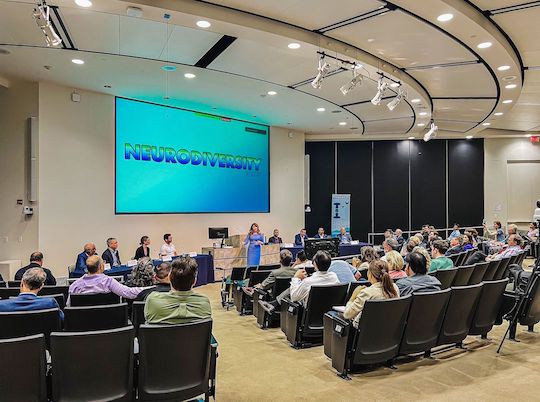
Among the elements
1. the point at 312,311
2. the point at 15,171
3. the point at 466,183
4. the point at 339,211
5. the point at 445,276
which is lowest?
the point at 312,311

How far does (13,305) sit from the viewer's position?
10.5 ft

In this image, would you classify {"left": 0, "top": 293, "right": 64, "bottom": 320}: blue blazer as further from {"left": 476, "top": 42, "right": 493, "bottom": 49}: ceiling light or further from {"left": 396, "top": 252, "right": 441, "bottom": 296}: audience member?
{"left": 476, "top": 42, "right": 493, "bottom": 49}: ceiling light

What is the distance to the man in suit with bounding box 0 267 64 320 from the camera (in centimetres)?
320

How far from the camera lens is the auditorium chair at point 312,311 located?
463 cm

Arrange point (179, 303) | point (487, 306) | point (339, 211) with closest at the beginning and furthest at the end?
point (179, 303)
point (487, 306)
point (339, 211)

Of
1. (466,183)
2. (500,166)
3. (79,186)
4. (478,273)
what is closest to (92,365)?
(478,273)

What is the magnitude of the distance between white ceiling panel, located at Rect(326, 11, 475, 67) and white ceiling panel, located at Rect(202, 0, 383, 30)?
320mm

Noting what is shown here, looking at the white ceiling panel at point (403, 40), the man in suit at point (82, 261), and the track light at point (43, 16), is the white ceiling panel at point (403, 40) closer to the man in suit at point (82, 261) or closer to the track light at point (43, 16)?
the track light at point (43, 16)

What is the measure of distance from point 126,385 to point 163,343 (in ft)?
1.13

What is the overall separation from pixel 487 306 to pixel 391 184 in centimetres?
1070

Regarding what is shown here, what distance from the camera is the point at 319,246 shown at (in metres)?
9.97

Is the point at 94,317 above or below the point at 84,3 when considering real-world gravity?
below

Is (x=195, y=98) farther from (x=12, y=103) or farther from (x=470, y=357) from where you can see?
(x=470, y=357)

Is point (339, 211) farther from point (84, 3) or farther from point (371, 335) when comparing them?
point (84, 3)
